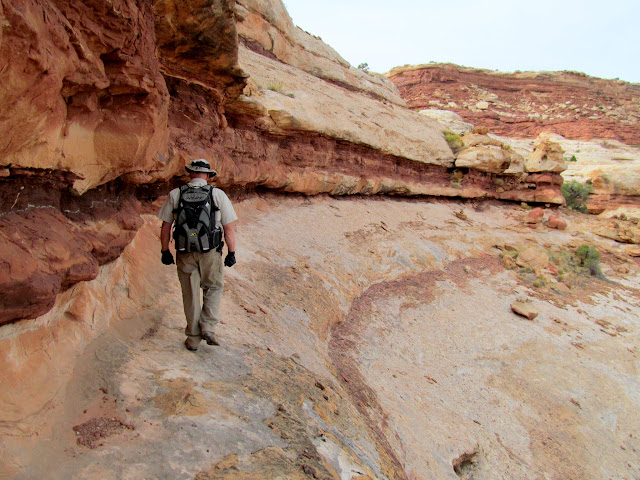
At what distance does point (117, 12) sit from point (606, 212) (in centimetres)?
2453

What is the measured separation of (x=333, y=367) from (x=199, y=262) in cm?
234

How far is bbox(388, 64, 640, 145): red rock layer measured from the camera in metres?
35.4

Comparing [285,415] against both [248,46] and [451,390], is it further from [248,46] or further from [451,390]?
[248,46]

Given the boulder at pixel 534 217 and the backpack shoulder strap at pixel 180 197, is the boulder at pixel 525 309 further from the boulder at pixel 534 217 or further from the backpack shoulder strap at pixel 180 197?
the boulder at pixel 534 217

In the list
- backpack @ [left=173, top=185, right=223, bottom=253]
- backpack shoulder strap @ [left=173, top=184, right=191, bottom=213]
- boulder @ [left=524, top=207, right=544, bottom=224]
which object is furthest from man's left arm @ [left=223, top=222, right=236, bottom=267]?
boulder @ [left=524, top=207, right=544, bottom=224]

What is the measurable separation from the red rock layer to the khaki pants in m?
36.8

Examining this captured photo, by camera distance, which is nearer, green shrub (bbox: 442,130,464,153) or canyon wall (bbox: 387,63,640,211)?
green shrub (bbox: 442,130,464,153)

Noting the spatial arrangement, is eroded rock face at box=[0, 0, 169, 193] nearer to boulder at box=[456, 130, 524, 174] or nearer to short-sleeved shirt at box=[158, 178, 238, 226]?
short-sleeved shirt at box=[158, 178, 238, 226]

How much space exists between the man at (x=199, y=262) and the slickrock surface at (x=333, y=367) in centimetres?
25

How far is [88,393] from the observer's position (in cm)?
235

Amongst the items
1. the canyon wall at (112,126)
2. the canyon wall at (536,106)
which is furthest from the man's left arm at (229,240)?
the canyon wall at (536,106)

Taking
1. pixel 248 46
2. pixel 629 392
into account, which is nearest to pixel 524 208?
pixel 629 392

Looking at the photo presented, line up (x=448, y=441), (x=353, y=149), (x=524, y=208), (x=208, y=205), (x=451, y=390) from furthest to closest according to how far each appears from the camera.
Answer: (x=524, y=208)
(x=353, y=149)
(x=451, y=390)
(x=448, y=441)
(x=208, y=205)

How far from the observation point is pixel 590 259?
42.6 feet
